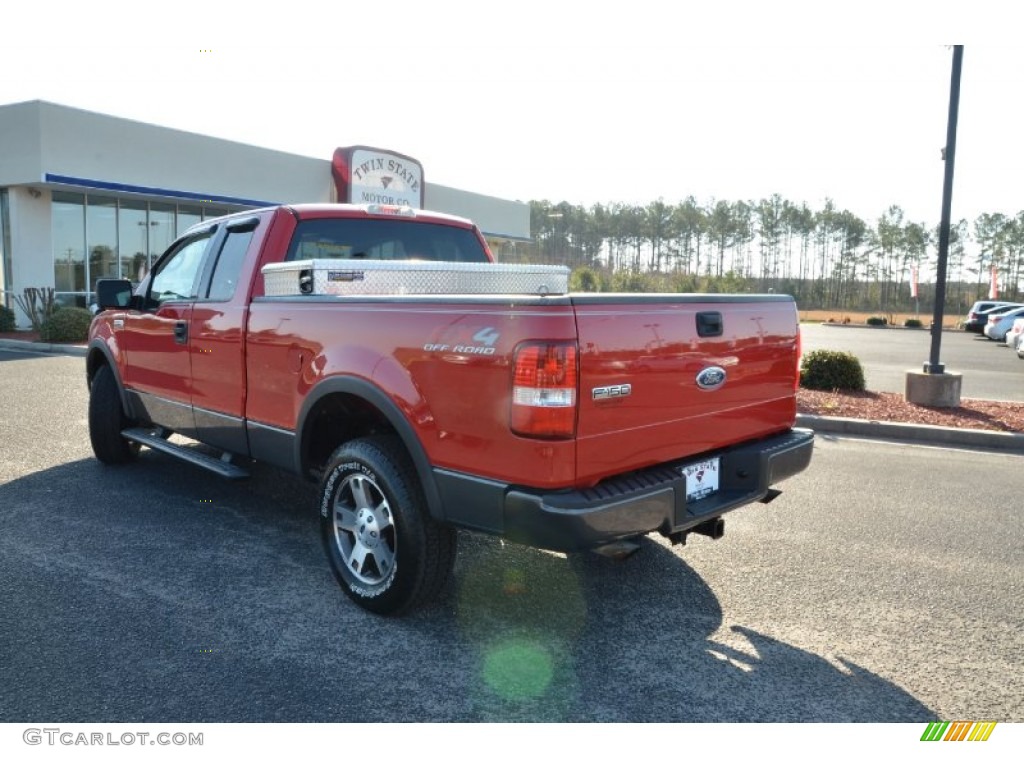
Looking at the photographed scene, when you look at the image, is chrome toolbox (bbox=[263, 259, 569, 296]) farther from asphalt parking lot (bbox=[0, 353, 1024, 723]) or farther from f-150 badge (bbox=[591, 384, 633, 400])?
asphalt parking lot (bbox=[0, 353, 1024, 723])

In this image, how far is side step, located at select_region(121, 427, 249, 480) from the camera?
4.61 m

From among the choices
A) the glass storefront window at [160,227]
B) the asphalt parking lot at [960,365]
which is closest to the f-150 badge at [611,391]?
the asphalt parking lot at [960,365]

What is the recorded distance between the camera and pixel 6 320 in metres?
19.4

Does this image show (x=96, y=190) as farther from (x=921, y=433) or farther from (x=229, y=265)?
(x=921, y=433)

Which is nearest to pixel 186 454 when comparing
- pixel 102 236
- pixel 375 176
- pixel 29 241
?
pixel 29 241

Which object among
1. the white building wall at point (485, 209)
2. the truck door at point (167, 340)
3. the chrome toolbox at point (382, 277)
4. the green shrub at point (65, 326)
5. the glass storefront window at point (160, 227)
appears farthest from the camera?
the white building wall at point (485, 209)

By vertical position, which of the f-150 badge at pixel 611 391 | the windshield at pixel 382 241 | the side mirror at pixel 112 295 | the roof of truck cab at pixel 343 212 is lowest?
the f-150 badge at pixel 611 391

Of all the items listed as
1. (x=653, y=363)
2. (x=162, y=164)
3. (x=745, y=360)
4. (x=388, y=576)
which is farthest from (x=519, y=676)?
(x=162, y=164)

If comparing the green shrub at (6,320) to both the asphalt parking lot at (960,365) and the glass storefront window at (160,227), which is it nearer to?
the glass storefront window at (160,227)

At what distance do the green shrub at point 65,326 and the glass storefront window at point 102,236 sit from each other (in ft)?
14.4

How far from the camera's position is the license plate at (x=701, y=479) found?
3.46 metres

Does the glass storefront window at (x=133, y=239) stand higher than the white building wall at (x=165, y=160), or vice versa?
the white building wall at (x=165, y=160)

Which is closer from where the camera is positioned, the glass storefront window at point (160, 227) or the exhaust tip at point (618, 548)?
the exhaust tip at point (618, 548)

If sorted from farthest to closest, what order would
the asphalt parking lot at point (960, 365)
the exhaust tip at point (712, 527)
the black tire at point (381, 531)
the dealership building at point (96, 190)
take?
the dealership building at point (96, 190) → the asphalt parking lot at point (960, 365) → the exhaust tip at point (712, 527) → the black tire at point (381, 531)
